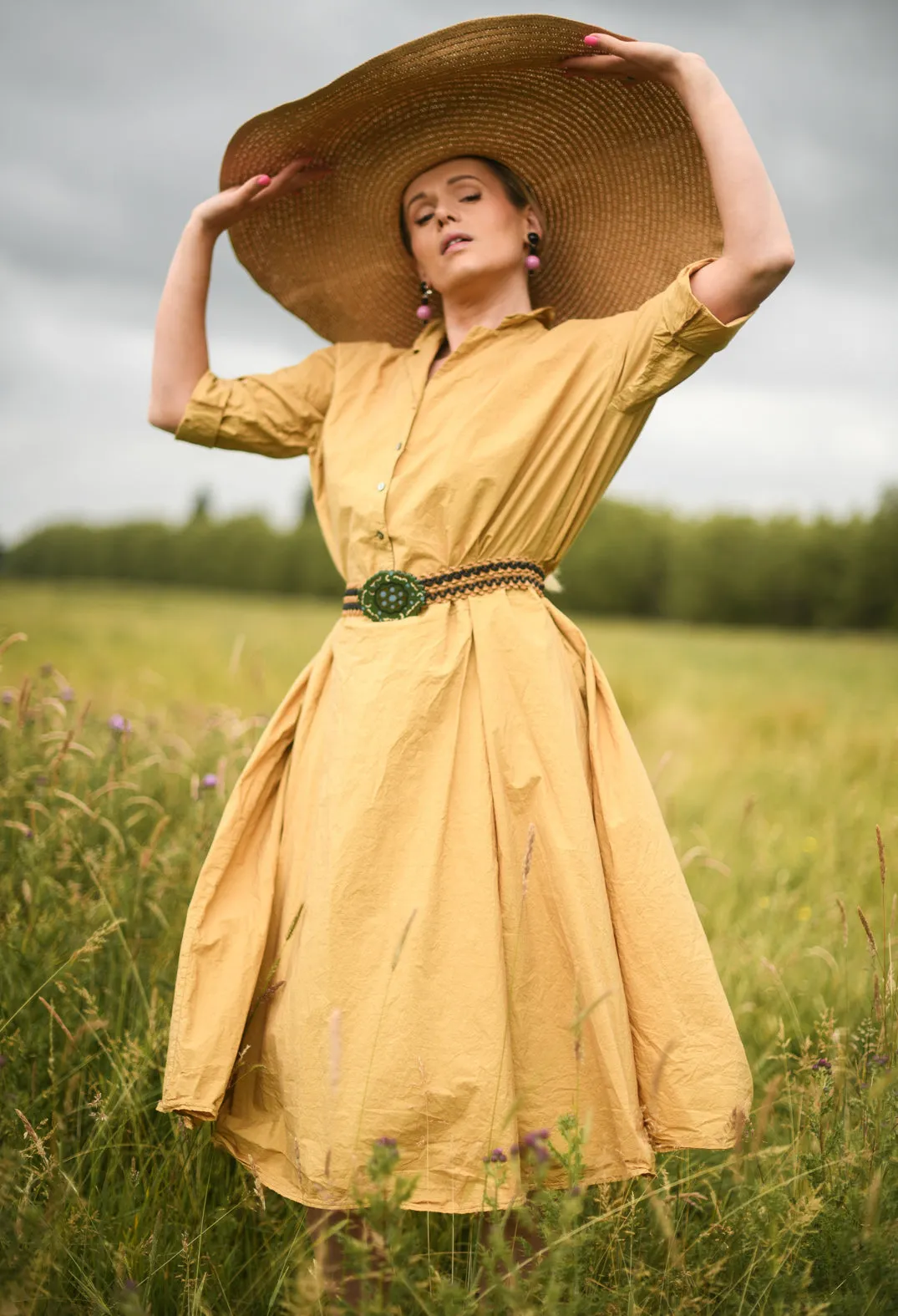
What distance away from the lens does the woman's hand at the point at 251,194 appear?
2254mm

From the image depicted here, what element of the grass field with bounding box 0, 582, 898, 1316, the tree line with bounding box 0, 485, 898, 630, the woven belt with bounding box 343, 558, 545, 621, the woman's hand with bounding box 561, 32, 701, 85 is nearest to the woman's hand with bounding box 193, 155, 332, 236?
the woman's hand with bounding box 561, 32, 701, 85

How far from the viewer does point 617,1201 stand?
1.68 meters

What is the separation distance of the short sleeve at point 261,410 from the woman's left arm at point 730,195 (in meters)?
0.91

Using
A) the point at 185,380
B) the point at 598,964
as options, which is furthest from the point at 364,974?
the point at 185,380

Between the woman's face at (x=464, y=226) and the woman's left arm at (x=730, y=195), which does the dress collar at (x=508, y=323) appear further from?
the woman's left arm at (x=730, y=195)

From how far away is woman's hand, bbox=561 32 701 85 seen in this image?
1854mm

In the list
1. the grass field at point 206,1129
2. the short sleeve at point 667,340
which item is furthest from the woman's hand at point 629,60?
the grass field at point 206,1129

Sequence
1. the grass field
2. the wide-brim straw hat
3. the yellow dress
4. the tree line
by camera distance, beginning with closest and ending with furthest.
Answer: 1. the grass field
2. the yellow dress
3. the wide-brim straw hat
4. the tree line

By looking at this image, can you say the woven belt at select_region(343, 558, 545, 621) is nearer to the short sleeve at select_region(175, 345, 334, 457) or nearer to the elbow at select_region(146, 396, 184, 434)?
the short sleeve at select_region(175, 345, 334, 457)

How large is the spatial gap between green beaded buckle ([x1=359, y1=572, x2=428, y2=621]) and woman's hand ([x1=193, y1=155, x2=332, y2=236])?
1006mm

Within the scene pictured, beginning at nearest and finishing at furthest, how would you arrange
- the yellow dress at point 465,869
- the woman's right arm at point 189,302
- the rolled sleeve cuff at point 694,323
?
the yellow dress at point 465,869 → the rolled sleeve cuff at point 694,323 → the woman's right arm at point 189,302

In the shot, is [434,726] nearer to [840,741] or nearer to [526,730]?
[526,730]

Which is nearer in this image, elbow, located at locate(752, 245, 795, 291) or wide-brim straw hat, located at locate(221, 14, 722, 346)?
elbow, located at locate(752, 245, 795, 291)

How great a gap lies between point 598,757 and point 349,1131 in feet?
2.63
